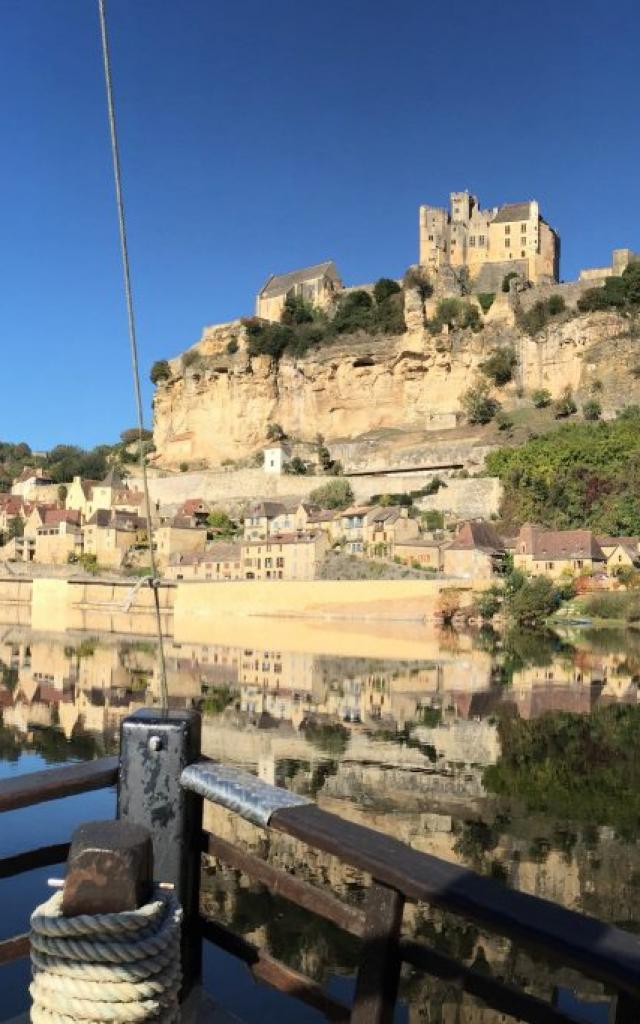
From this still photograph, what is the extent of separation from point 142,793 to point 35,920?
0.94 meters

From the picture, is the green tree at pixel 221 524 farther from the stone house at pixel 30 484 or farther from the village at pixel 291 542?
the stone house at pixel 30 484

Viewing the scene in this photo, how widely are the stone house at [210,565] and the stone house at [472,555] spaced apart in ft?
35.3

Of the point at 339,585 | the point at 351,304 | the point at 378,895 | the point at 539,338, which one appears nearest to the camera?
the point at 378,895

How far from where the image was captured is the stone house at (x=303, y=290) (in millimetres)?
65375

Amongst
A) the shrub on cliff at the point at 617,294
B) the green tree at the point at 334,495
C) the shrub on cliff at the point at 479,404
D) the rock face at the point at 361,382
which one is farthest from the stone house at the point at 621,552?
the shrub on cliff at the point at 617,294

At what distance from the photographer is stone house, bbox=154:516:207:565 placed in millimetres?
47844

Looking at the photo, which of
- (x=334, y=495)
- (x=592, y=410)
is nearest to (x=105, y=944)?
(x=334, y=495)

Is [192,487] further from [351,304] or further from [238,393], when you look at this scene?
[351,304]

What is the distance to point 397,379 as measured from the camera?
5962 centimetres

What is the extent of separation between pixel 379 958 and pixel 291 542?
1568 inches

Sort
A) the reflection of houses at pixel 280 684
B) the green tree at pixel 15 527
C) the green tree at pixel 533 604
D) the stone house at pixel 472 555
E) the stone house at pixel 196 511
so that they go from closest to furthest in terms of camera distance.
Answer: the reflection of houses at pixel 280 684
the green tree at pixel 533 604
the stone house at pixel 472 555
the stone house at pixel 196 511
the green tree at pixel 15 527

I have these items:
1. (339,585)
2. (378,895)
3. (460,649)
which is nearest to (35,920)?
(378,895)

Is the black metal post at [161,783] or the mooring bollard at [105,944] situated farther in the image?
the black metal post at [161,783]

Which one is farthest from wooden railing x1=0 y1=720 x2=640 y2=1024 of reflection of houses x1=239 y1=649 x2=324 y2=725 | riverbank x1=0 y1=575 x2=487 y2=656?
riverbank x1=0 y1=575 x2=487 y2=656
